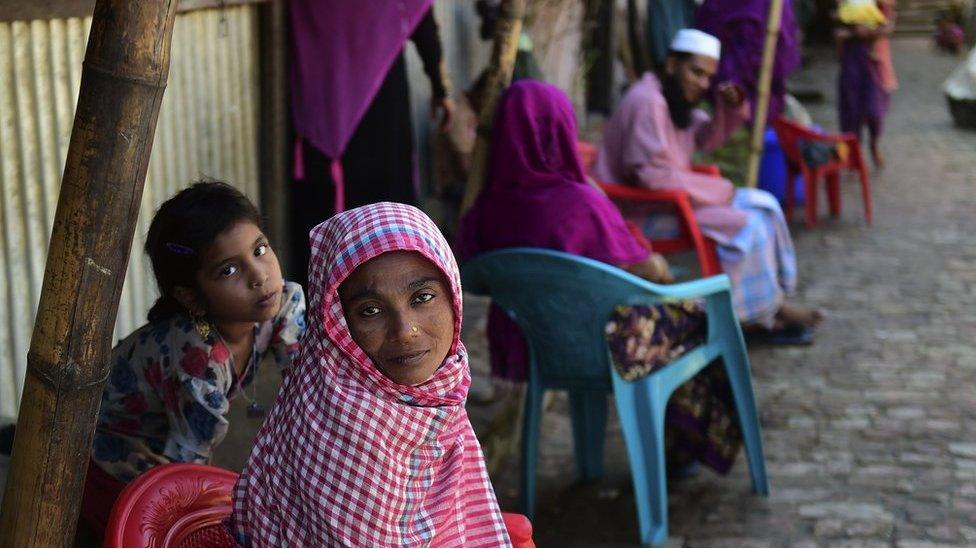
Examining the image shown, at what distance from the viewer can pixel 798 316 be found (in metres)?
5.89

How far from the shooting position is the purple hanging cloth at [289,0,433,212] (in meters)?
4.74

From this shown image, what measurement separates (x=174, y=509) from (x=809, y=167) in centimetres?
667

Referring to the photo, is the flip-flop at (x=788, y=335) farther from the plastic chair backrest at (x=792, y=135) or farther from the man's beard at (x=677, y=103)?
the plastic chair backrest at (x=792, y=135)

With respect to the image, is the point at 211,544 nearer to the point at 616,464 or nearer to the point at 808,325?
the point at 616,464

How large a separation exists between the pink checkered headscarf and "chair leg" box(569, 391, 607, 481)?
2151mm

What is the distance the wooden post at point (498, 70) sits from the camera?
434cm

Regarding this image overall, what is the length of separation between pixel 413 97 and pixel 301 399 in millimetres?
4904

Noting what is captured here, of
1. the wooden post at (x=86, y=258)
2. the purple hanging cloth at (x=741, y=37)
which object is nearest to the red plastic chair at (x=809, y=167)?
the purple hanging cloth at (x=741, y=37)

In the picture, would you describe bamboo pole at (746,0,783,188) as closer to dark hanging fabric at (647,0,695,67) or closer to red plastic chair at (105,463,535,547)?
dark hanging fabric at (647,0,695,67)

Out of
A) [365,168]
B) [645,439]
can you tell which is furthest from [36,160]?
[645,439]

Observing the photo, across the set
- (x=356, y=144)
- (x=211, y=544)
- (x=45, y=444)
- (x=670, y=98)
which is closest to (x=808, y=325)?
(x=670, y=98)

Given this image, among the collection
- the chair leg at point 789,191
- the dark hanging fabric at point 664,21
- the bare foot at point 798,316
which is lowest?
the bare foot at point 798,316

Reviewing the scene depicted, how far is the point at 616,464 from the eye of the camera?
457 cm

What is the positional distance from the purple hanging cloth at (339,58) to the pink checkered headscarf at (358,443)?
8.84ft
